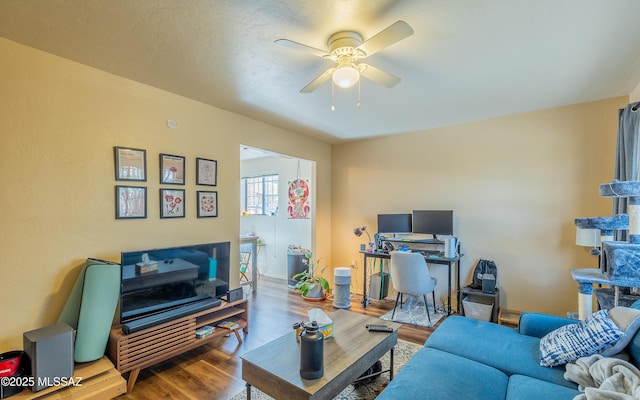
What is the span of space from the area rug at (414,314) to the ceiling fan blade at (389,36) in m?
3.10

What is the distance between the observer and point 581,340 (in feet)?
5.41

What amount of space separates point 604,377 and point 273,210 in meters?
5.31

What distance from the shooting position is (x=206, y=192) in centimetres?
323

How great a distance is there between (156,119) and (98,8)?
1221 millimetres

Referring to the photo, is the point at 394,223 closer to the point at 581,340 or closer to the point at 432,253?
the point at 432,253

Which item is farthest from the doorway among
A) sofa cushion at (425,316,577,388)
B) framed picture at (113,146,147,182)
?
sofa cushion at (425,316,577,388)

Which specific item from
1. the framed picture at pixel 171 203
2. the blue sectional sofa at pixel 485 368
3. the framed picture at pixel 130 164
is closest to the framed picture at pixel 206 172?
the framed picture at pixel 171 203

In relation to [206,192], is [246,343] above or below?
below

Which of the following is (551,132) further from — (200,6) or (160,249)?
(160,249)

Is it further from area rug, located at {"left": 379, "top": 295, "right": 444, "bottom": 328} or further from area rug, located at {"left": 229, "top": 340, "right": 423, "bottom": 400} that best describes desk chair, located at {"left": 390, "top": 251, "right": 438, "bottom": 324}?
area rug, located at {"left": 229, "top": 340, "right": 423, "bottom": 400}

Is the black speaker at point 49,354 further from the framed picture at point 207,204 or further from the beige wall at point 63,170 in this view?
the framed picture at point 207,204

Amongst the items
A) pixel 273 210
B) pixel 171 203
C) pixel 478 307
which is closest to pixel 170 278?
pixel 171 203

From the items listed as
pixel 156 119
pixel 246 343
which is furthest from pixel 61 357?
pixel 156 119

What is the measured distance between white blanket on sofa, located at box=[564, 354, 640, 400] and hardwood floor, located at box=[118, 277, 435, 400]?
5.32 ft
